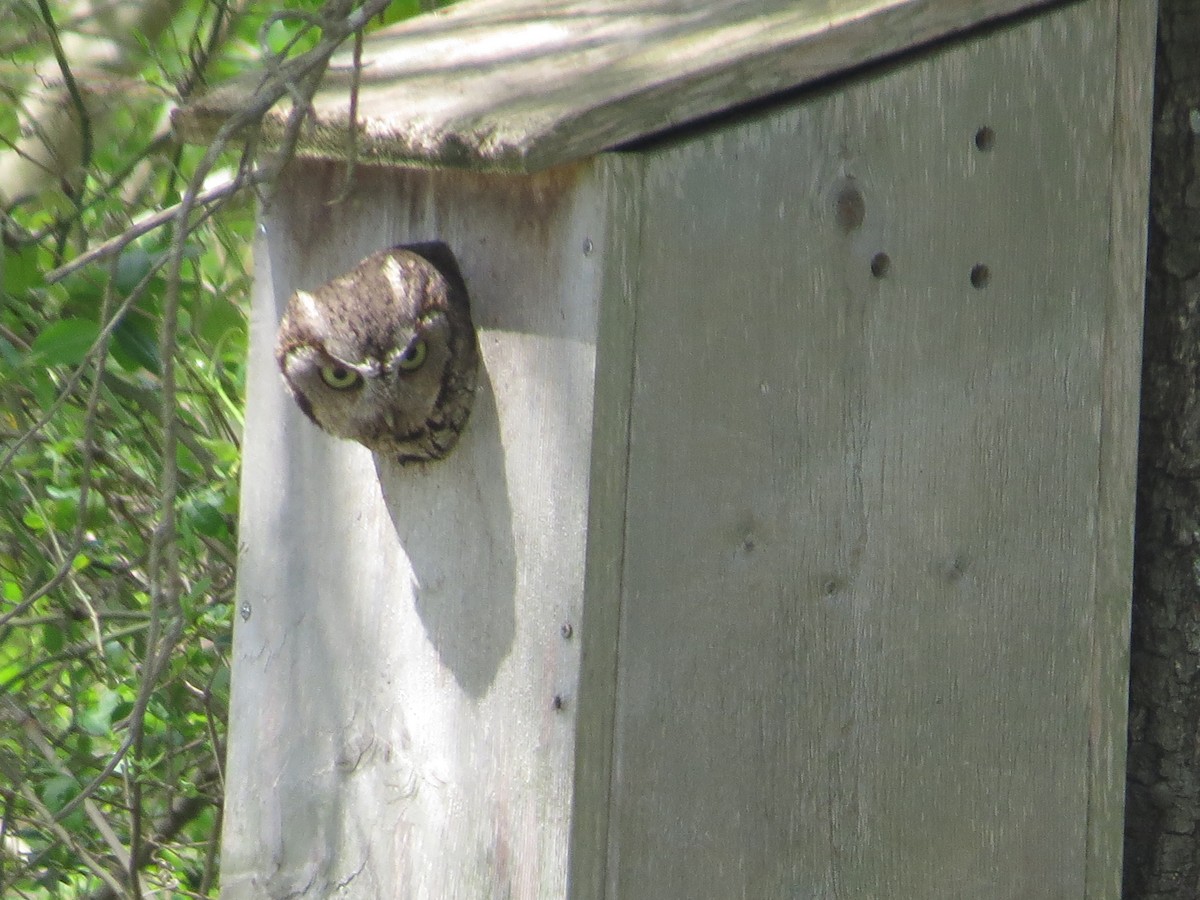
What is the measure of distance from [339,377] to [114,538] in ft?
4.20

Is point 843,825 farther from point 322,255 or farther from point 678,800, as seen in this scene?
point 322,255

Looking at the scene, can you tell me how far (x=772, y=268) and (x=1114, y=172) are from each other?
48 cm

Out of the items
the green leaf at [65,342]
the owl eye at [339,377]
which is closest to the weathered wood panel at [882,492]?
the owl eye at [339,377]

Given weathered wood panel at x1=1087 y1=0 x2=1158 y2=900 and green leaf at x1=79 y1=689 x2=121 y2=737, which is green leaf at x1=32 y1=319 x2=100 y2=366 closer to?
green leaf at x1=79 y1=689 x2=121 y2=737

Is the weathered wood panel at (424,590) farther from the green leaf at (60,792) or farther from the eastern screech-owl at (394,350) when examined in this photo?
the green leaf at (60,792)

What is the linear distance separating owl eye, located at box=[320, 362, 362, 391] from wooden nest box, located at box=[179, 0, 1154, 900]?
0.32 feet

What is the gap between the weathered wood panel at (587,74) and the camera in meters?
1.26

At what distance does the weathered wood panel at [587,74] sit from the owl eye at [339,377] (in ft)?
0.75

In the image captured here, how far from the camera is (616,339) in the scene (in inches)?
50.8

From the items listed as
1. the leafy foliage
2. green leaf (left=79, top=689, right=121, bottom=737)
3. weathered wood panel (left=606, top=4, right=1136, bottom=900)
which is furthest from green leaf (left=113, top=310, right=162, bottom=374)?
weathered wood panel (left=606, top=4, right=1136, bottom=900)

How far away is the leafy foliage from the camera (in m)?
2.25

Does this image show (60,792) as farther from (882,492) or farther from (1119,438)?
(1119,438)

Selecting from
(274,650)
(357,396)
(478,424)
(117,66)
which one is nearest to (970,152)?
(478,424)

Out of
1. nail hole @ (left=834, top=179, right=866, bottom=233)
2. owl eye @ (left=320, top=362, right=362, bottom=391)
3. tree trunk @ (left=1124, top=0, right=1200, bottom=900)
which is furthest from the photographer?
tree trunk @ (left=1124, top=0, right=1200, bottom=900)
